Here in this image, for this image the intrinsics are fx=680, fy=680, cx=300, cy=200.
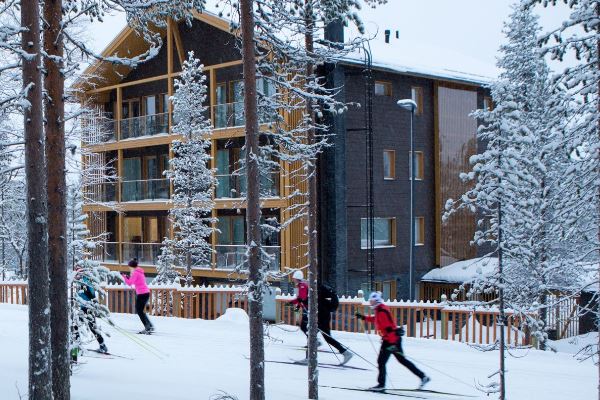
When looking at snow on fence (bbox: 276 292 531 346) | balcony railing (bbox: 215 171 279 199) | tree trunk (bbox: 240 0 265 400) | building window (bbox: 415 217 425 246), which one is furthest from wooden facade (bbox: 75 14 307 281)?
tree trunk (bbox: 240 0 265 400)

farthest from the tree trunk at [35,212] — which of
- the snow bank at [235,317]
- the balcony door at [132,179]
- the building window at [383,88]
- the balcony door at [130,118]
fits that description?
the balcony door at [130,118]

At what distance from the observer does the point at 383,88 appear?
1099 inches

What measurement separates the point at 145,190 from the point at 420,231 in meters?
12.7

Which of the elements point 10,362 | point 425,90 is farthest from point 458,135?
point 10,362

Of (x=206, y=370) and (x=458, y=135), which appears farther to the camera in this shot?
(x=458, y=135)

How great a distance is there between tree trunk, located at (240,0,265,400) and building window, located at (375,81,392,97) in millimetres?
18441

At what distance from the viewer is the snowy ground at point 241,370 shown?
10758 millimetres

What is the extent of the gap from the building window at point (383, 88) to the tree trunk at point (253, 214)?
18441mm

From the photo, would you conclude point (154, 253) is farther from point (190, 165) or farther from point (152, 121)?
point (190, 165)

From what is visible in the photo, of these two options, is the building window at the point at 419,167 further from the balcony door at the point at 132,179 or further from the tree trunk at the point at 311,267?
the tree trunk at the point at 311,267

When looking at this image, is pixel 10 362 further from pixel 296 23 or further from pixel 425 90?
pixel 425 90

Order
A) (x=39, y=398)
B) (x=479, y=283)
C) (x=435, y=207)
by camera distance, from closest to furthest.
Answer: (x=39, y=398), (x=479, y=283), (x=435, y=207)

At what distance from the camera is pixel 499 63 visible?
22.2 metres

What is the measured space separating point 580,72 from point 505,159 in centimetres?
167
